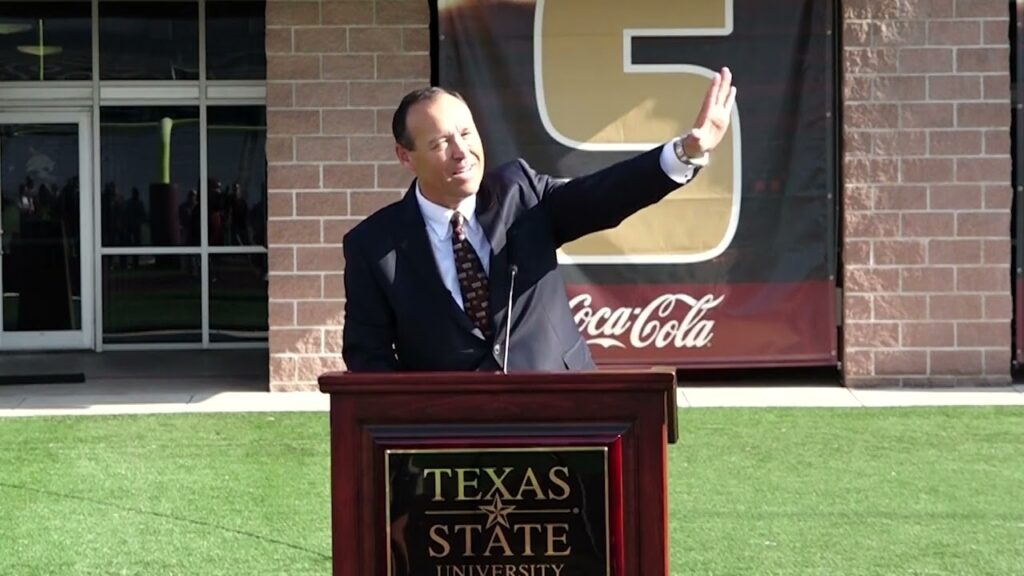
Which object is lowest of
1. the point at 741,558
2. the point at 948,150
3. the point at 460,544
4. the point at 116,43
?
the point at 741,558

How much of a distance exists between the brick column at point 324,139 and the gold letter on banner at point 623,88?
100 centimetres

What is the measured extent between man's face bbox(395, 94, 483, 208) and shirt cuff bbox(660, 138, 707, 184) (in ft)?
1.47

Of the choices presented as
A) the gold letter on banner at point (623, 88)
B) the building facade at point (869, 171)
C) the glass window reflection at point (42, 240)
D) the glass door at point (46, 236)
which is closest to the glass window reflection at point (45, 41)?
the glass door at point (46, 236)

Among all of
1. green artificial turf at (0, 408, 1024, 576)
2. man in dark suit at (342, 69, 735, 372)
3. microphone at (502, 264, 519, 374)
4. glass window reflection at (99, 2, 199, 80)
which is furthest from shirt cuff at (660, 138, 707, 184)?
glass window reflection at (99, 2, 199, 80)

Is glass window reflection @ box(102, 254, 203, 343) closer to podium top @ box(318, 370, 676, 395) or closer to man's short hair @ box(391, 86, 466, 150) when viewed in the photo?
man's short hair @ box(391, 86, 466, 150)

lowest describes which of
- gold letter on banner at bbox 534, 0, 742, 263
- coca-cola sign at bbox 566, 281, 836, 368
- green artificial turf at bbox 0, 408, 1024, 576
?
green artificial turf at bbox 0, 408, 1024, 576

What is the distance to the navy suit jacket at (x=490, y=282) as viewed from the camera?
11.6 feet

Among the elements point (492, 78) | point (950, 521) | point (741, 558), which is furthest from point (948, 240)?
point (741, 558)

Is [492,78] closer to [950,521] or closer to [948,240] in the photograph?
[948,240]

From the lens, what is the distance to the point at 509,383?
122 inches

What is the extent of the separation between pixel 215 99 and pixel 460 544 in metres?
11.8

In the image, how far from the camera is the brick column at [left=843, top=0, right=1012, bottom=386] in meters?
11.0

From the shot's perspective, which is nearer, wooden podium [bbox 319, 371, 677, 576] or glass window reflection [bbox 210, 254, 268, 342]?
wooden podium [bbox 319, 371, 677, 576]

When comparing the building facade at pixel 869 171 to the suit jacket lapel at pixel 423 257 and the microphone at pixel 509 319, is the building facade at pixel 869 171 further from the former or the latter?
the microphone at pixel 509 319
